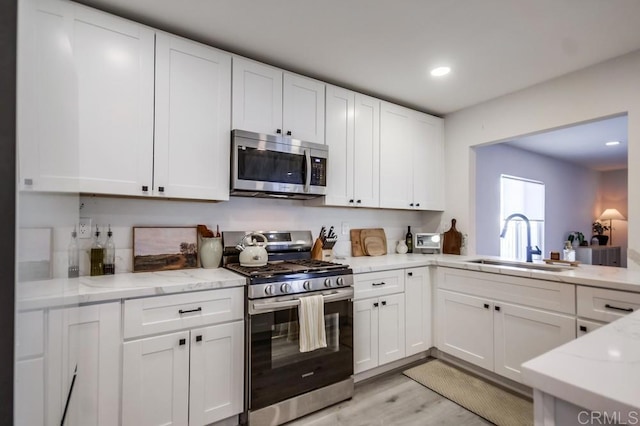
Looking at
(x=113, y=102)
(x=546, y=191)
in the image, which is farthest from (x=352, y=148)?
(x=546, y=191)

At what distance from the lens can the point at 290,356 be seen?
204 cm

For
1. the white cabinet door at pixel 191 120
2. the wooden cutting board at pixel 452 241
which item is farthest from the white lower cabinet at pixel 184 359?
the wooden cutting board at pixel 452 241

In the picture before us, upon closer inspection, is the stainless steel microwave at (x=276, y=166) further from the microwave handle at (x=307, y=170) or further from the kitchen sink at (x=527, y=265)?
the kitchen sink at (x=527, y=265)

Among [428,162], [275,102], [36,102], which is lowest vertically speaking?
[36,102]

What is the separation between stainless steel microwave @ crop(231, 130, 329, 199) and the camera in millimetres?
2248

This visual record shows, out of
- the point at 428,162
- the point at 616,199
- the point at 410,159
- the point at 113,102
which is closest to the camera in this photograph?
the point at 113,102

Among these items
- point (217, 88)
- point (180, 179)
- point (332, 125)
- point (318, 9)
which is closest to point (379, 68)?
point (332, 125)

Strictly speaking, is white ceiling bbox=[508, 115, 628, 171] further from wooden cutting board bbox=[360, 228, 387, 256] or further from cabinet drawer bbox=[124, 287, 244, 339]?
cabinet drawer bbox=[124, 287, 244, 339]

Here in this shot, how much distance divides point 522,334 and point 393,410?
111 cm

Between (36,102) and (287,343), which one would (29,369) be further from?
(287,343)

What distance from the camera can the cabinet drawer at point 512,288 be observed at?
2.17 meters

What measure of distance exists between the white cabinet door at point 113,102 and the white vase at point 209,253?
56 centimetres

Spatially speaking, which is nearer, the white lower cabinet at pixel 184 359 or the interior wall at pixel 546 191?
the white lower cabinet at pixel 184 359

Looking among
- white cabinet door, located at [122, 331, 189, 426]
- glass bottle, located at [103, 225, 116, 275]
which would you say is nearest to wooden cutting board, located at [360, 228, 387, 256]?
white cabinet door, located at [122, 331, 189, 426]
